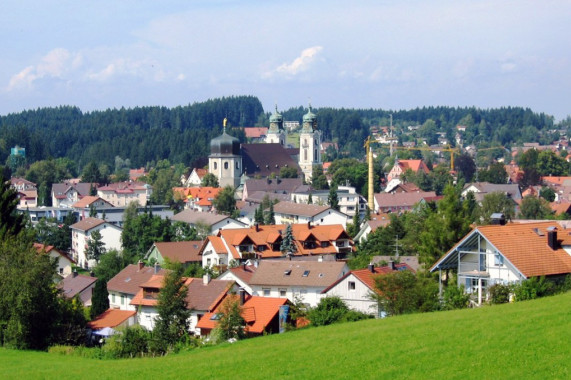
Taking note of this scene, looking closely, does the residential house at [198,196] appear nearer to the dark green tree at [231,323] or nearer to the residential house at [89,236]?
the residential house at [89,236]

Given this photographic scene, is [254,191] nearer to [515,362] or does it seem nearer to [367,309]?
[367,309]

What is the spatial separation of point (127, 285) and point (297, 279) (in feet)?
24.5

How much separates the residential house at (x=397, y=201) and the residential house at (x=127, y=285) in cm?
4596

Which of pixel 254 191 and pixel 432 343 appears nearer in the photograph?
pixel 432 343

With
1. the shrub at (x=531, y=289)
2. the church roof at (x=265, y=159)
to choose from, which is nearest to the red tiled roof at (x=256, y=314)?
the shrub at (x=531, y=289)

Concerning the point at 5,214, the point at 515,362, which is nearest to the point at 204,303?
the point at 5,214

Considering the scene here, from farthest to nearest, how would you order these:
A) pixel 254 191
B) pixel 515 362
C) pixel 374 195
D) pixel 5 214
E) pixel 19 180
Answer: pixel 19 180, pixel 254 191, pixel 374 195, pixel 5 214, pixel 515 362

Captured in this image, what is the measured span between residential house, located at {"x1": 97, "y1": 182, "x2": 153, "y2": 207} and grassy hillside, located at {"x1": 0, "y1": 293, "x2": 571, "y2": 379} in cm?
8026

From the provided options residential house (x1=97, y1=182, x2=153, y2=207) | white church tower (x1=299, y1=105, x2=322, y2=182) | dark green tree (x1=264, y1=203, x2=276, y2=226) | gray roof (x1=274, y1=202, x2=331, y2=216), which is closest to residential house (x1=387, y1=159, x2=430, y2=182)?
white church tower (x1=299, y1=105, x2=322, y2=182)

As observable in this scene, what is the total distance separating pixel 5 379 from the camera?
21047mm

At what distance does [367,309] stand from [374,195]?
56.6 meters

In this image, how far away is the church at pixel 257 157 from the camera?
112250 millimetres

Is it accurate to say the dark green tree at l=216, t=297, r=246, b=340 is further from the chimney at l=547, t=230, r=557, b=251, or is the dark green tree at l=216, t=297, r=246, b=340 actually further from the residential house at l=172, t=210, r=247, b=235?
the residential house at l=172, t=210, r=247, b=235

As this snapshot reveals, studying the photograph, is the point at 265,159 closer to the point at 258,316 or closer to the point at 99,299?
the point at 99,299
